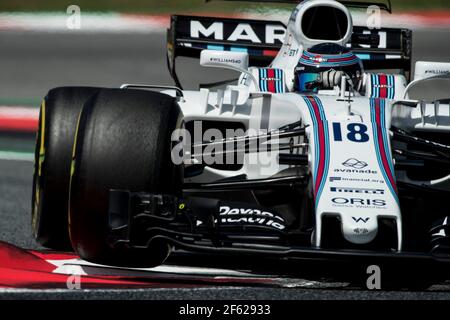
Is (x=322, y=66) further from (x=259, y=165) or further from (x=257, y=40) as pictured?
(x=257, y=40)

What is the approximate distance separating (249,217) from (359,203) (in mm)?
469

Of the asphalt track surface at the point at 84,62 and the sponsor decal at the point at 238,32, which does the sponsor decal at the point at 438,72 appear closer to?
the sponsor decal at the point at 238,32

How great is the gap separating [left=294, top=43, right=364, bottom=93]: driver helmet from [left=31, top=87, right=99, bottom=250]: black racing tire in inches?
57.0

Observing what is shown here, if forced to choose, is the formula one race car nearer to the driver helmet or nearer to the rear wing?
the driver helmet

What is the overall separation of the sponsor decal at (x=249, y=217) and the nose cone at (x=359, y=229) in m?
0.29

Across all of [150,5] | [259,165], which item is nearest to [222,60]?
[259,165]

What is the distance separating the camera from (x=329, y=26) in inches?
248

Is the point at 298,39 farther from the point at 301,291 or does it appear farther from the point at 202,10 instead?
the point at 202,10

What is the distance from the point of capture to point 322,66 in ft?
19.5

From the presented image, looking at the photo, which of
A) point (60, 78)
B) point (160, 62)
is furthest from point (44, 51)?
point (160, 62)

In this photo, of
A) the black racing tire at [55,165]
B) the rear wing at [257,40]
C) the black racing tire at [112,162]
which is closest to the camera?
the black racing tire at [112,162]

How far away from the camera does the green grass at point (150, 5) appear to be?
916 cm

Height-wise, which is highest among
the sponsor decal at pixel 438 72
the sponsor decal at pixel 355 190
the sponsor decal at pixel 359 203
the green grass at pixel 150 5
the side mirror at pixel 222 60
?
the green grass at pixel 150 5

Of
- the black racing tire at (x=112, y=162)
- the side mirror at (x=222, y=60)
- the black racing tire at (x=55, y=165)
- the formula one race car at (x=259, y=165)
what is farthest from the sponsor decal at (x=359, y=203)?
the side mirror at (x=222, y=60)
